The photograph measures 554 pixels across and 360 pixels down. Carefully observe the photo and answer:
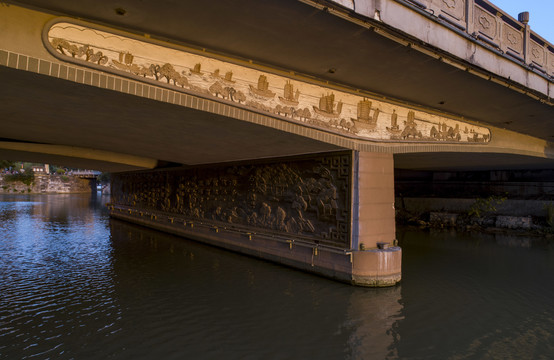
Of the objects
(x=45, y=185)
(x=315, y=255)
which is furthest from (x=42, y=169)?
(x=315, y=255)

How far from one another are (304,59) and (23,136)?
35.5 ft

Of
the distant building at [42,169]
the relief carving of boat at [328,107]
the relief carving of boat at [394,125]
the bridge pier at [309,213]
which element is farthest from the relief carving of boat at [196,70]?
the distant building at [42,169]

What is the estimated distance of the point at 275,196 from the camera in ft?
39.3

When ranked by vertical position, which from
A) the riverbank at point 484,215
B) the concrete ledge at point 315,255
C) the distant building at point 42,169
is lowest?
the concrete ledge at point 315,255

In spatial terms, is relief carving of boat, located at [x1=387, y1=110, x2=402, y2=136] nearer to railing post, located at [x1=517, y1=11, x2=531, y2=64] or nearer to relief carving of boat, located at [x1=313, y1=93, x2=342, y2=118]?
relief carving of boat, located at [x1=313, y1=93, x2=342, y2=118]

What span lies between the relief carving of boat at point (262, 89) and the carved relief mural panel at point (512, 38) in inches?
257

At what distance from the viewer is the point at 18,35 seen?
5238mm

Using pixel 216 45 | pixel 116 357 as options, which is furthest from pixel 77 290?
pixel 216 45

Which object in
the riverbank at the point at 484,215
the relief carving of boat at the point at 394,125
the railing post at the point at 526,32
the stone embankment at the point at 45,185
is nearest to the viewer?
the railing post at the point at 526,32

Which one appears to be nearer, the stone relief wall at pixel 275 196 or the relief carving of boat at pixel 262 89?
the relief carving of boat at pixel 262 89

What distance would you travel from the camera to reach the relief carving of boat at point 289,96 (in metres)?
8.62

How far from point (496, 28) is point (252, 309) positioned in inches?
374

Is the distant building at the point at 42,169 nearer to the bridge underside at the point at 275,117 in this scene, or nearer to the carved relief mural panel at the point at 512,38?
the bridge underside at the point at 275,117

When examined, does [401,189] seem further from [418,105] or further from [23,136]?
[23,136]
